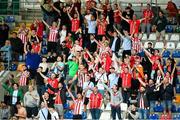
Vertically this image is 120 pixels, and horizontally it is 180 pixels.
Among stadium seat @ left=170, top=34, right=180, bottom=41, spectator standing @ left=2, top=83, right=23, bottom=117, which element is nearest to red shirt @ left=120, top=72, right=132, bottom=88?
spectator standing @ left=2, top=83, right=23, bottom=117

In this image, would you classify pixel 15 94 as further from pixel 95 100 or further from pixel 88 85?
pixel 95 100

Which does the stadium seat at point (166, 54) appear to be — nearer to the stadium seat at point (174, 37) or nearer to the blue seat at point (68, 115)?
the stadium seat at point (174, 37)

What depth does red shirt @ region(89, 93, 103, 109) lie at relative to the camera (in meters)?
22.6

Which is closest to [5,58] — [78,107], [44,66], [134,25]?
[44,66]

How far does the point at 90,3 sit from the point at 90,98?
6110 millimetres

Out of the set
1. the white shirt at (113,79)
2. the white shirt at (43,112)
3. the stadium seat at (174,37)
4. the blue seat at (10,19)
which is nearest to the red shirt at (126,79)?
the white shirt at (113,79)

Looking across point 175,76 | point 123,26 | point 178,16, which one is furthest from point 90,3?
point 175,76

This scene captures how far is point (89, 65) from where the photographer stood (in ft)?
79.7

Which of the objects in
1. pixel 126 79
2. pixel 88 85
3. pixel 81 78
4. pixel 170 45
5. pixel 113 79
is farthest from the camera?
pixel 170 45

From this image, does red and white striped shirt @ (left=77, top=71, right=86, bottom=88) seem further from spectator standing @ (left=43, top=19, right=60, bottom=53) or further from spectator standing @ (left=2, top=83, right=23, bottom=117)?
spectator standing @ (left=43, top=19, right=60, bottom=53)

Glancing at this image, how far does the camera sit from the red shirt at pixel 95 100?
22.6m

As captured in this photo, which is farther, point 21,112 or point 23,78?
point 23,78

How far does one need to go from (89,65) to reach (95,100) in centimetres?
203

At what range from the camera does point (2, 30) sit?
27.0m
